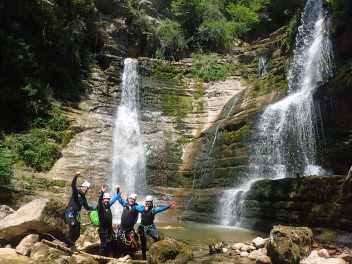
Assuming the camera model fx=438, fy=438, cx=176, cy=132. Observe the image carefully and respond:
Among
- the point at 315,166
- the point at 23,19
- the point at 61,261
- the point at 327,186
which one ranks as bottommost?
the point at 61,261

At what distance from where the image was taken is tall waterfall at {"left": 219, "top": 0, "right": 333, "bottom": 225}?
1659 cm

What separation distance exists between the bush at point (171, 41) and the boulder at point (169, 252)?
2199 centimetres

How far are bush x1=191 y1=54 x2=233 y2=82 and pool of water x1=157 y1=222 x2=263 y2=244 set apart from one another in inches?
568

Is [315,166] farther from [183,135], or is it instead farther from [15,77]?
[15,77]

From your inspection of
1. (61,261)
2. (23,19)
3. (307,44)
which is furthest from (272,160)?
(23,19)

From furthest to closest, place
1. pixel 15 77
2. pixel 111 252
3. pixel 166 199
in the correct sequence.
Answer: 1. pixel 15 77
2. pixel 166 199
3. pixel 111 252

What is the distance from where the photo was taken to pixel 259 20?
3491 centimetres

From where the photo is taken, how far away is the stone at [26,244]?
29.1 feet

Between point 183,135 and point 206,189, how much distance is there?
557cm

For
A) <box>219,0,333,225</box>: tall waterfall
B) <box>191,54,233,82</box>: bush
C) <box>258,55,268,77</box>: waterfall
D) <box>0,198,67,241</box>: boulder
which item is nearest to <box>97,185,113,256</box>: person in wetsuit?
<box>0,198,67,241</box>: boulder

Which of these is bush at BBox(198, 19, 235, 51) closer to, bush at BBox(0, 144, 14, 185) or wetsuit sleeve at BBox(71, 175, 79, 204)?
bush at BBox(0, 144, 14, 185)

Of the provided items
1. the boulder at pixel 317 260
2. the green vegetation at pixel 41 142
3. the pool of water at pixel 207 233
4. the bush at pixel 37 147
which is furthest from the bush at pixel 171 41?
the boulder at pixel 317 260

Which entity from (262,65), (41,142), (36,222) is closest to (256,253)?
(36,222)

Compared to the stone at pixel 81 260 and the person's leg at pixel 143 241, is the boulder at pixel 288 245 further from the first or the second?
the stone at pixel 81 260
